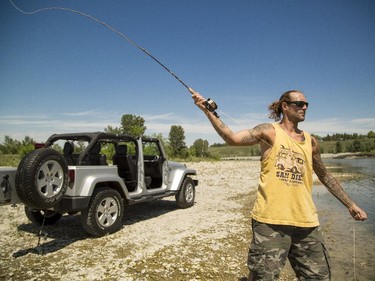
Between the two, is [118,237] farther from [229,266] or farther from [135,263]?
[229,266]

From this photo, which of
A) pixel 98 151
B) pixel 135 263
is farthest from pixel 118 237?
pixel 98 151

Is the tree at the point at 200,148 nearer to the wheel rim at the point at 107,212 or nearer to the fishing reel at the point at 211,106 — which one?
the wheel rim at the point at 107,212

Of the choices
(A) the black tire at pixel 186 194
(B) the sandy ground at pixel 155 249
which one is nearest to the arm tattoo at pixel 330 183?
(B) the sandy ground at pixel 155 249

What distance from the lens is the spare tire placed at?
165 inches

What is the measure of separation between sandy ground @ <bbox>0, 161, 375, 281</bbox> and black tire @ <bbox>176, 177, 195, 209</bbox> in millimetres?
493

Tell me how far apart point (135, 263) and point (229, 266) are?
1.42m

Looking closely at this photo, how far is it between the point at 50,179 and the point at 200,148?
1795 inches

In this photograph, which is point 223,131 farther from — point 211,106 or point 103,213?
point 103,213

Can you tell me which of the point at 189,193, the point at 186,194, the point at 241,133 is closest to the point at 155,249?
the point at 241,133

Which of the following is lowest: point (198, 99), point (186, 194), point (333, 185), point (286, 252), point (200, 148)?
point (186, 194)

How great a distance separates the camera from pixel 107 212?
18.2 ft

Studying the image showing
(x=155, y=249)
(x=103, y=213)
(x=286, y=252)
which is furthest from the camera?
(x=103, y=213)

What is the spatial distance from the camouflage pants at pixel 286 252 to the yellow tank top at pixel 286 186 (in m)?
0.09

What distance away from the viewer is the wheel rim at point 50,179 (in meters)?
4.36
